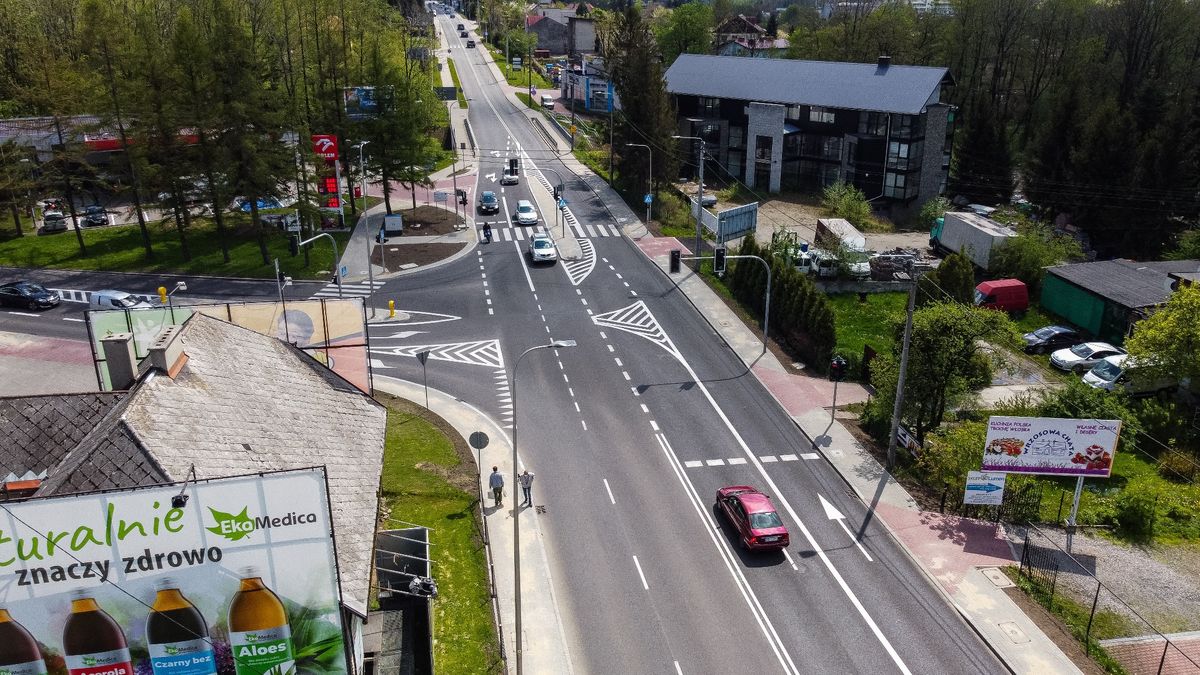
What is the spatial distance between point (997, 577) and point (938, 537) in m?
2.65

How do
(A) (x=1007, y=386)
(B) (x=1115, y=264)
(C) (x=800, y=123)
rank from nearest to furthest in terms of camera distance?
1. (A) (x=1007, y=386)
2. (B) (x=1115, y=264)
3. (C) (x=800, y=123)

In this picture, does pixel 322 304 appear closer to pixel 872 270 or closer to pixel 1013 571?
pixel 1013 571

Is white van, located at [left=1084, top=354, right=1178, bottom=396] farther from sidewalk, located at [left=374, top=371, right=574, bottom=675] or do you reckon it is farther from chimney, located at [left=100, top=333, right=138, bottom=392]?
chimney, located at [left=100, top=333, right=138, bottom=392]

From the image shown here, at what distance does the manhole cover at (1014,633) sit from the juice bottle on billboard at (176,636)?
72.0ft

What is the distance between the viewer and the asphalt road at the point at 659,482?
25906 millimetres

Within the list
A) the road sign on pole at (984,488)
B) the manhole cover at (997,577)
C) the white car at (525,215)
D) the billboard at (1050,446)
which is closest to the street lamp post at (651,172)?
the white car at (525,215)

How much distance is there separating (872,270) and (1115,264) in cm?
1419

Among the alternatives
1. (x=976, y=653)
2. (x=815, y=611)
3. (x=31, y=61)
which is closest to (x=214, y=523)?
(x=815, y=611)

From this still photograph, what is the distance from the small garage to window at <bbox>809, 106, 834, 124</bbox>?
2983 centimetres

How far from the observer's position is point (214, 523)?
1608cm

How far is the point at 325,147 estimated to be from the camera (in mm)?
61656

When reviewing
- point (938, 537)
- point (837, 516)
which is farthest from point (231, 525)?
point (938, 537)

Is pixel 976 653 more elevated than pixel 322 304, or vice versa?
pixel 322 304

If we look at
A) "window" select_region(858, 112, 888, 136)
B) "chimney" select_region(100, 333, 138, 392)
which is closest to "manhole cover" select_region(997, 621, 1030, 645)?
"chimney" select_region(100, 333, 138, 392)
